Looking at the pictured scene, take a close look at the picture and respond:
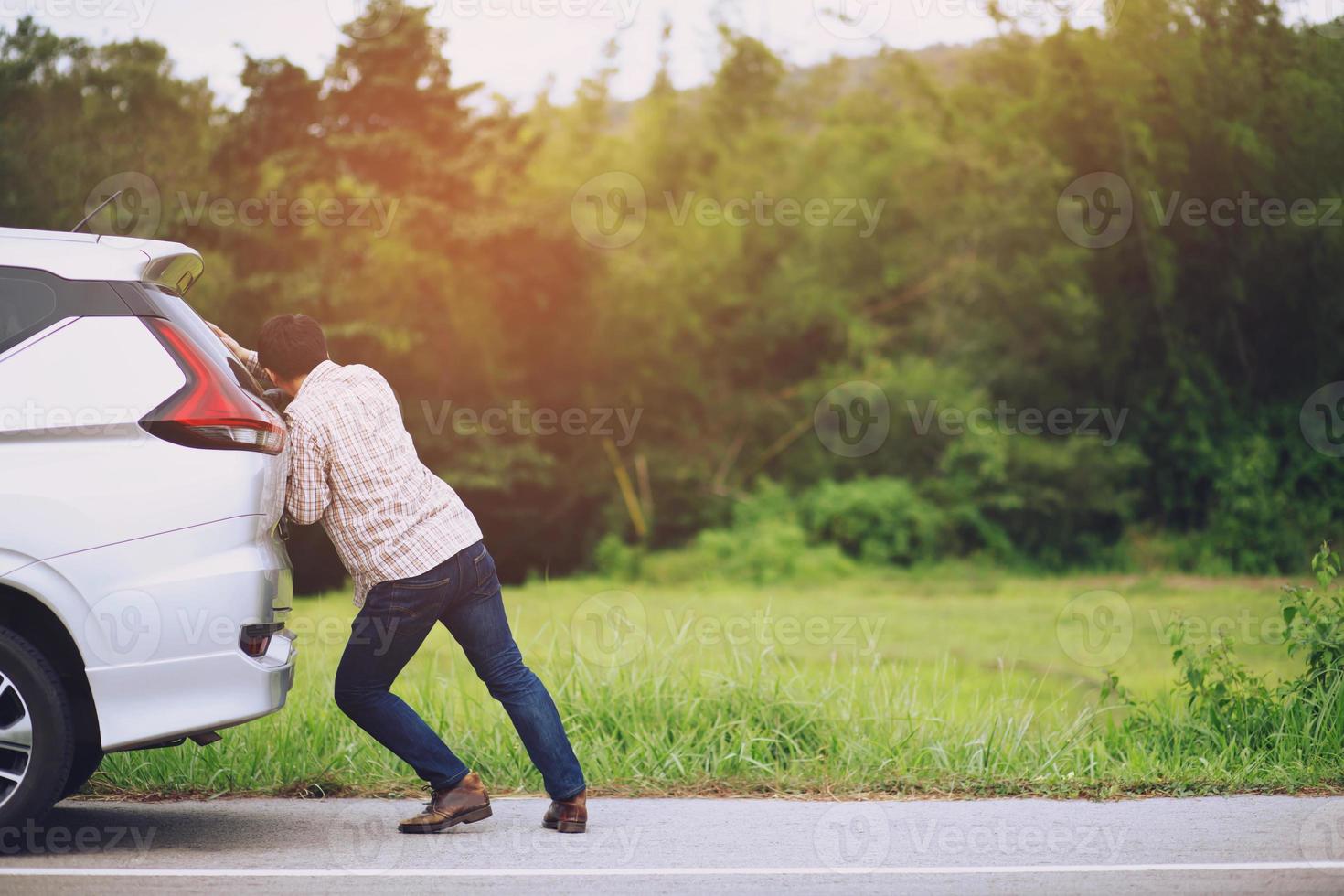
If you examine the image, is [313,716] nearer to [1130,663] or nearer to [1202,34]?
[1130,663]

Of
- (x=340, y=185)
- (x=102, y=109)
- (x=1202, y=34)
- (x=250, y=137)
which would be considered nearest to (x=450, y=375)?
(x=340, y=185)

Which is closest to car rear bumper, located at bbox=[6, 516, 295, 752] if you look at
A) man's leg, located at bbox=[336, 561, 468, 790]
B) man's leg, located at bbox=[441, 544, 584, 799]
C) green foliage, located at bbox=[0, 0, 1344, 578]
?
man's leg, located at bbox=[336, 561, 468, 790]

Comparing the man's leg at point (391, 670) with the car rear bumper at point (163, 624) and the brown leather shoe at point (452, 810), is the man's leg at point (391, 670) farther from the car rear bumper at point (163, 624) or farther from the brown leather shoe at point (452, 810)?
the car rear bumper at point (163, 624)

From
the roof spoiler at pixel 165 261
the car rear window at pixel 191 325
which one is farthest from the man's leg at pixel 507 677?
the roof spoiler at pixel 165 261

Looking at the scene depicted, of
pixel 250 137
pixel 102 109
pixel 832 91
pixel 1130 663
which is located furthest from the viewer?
pixel 832 91

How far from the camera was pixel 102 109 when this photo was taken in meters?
20.1

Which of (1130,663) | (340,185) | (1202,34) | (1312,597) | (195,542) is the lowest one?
(1130,663)

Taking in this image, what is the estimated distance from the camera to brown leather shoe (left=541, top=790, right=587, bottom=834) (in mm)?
5066

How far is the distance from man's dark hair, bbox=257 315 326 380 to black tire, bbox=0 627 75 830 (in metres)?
1.32

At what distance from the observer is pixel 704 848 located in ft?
15.9

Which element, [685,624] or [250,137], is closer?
[685,624]

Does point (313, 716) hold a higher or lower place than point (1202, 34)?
lower

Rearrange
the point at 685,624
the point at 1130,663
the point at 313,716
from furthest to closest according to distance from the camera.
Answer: the point at 1130,663, the point at 685,624, the point at 313,716

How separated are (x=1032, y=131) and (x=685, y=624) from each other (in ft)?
82.0
